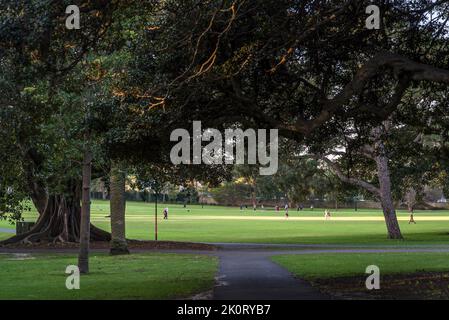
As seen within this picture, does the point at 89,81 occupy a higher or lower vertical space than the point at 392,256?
higher

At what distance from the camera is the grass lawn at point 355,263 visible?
1877 cm

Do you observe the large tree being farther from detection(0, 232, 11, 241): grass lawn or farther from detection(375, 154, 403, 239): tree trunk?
detection(0, 232, 11, 241): grass lawn

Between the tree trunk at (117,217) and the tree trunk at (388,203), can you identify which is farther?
the tree trunk at (388,203)

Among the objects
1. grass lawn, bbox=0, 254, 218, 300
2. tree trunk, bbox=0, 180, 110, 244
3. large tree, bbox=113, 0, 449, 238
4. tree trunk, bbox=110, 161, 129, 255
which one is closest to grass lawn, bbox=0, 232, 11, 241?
tree trunk, bbox=0, 180, 110, 244

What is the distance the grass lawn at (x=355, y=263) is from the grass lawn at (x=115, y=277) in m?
2.70

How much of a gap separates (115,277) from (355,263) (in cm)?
836

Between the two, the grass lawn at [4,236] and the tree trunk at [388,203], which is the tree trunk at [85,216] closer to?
the grass lawn at [4,236]

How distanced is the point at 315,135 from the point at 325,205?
123m

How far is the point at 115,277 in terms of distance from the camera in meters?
17.9

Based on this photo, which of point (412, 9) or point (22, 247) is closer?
point (412, 9)

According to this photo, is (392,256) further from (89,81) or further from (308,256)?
(89,81)

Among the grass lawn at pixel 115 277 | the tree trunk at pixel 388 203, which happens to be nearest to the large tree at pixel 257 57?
the grass lawn at pixel 115 277
